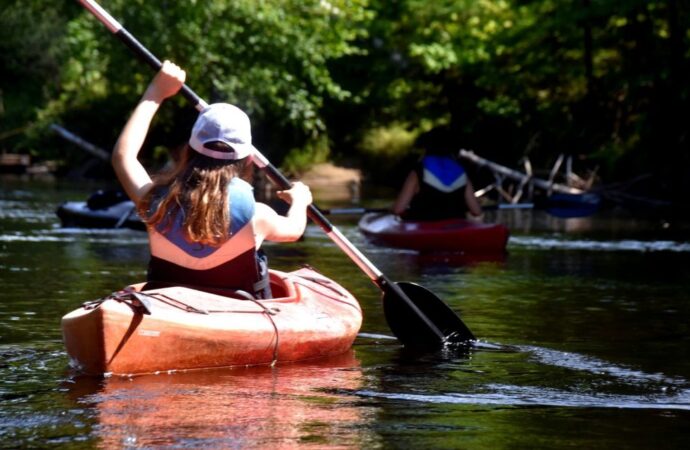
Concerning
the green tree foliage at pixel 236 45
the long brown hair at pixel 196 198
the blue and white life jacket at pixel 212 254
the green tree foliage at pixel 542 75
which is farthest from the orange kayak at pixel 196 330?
the green tree foliage at pixel 236 45

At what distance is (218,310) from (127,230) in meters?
11.1

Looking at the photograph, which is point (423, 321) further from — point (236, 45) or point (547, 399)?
point (236, 45)

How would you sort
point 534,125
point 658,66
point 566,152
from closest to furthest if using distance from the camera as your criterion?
point 658,66, point 566,152, point 534,125

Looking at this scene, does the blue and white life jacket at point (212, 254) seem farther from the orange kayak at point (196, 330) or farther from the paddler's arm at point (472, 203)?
the paddler's arm at point (472, 203)

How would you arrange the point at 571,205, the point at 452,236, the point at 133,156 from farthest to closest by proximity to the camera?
the point at 571,205 → the point at 452,236 → the point at 133,156

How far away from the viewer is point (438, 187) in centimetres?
1534

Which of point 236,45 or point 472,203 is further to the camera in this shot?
point 236,45

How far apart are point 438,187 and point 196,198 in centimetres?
858

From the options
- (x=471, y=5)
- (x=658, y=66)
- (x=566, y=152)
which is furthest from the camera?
(x=471, y=5)

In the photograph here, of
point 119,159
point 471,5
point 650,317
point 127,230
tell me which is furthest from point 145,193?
point 471,5

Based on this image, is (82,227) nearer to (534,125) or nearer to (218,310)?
(218,310)

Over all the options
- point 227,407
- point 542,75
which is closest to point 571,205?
point 227,407

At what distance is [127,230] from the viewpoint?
18047 mm

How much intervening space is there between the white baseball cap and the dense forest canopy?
1667 cm
